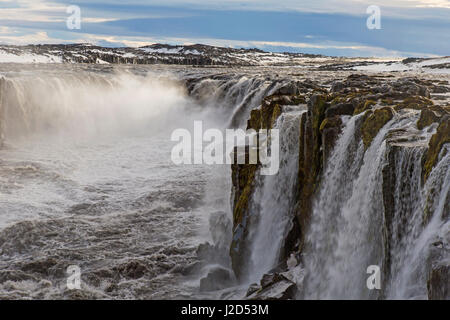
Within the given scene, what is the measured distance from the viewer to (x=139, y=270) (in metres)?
14.7

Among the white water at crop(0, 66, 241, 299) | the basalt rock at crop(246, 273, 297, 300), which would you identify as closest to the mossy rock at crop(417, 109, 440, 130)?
the basalt rock at crop(246, 273, 297, 300)

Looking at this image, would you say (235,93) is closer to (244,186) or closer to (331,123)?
(244,186)

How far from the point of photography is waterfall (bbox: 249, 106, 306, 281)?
14.2 meters

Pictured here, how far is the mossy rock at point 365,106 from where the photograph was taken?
1315 centimetres

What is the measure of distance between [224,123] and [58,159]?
46.0 feet

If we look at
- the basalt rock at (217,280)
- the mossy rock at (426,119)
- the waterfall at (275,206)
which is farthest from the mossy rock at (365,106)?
the basalt rock at (217,280)

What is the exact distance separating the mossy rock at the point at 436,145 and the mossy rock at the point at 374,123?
2.29 metres

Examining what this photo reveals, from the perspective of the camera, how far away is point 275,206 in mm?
14867

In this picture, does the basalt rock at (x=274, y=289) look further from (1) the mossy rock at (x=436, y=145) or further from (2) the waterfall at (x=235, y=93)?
(2) the waterfall at (x=235, y=93)

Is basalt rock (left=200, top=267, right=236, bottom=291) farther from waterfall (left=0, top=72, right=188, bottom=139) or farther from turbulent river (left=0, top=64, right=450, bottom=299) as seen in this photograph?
waterfall (left=0, top=72, right=188, bottom=139)

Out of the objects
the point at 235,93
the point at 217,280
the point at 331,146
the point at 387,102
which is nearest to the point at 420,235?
the point at 331,146

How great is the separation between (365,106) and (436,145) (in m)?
4.33

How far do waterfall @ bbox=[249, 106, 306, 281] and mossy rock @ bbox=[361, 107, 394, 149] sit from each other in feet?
11.4
